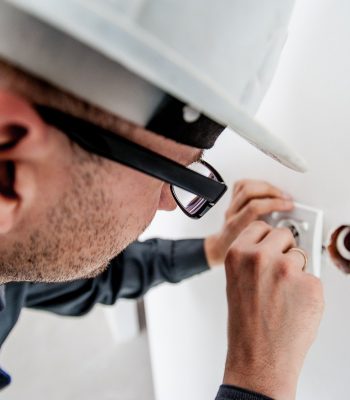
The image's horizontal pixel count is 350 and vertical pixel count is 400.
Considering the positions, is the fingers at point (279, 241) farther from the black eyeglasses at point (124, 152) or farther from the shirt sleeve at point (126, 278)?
the shirt sleeve at point (126, 278)

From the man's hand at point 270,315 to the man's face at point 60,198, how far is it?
0.59 feet

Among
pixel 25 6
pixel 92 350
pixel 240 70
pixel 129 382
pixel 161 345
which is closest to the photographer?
pixel 25 6

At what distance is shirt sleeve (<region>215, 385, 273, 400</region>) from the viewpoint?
0.55 meters

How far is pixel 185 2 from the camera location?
383 millimetres

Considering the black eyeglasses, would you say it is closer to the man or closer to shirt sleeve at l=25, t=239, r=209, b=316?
the man

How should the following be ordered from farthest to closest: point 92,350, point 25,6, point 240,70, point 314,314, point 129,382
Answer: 1. point 92,350
2. point 129,382
3. point 314,314
4. point 240,70
5. point 25,6

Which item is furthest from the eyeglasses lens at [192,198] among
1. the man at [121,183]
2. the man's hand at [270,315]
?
the man's hand at [270,315]

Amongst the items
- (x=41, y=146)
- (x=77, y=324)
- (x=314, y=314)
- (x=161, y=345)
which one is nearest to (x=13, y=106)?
(x=41, y=146)

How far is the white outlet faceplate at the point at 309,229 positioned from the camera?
27.7 inches

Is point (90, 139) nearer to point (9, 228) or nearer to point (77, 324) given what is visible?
point (9, 228)

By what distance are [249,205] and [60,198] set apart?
399mm

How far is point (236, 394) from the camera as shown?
566 millimetres

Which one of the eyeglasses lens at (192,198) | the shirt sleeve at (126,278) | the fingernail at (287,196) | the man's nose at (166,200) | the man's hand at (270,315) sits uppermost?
the fingernail at (287,196)

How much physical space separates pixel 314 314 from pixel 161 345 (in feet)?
2.88
